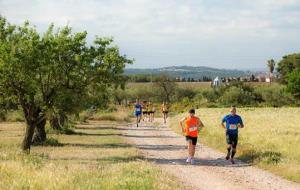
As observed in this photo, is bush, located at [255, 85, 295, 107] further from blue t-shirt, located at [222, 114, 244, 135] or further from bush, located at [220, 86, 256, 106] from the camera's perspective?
blue t-shirt, located at [222, 114, 244, 135]

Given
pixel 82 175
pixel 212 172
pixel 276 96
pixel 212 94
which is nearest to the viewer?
pixel 82 175

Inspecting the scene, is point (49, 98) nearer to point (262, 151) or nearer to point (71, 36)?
point (71, 36)

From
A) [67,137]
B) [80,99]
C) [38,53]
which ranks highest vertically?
[38,53]

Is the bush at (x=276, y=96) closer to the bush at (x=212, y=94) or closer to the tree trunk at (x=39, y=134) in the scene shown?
the bush at (x=212, y=94)

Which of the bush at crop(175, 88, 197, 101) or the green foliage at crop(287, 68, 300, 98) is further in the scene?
the bush at crop(175, 88, 197, 101)

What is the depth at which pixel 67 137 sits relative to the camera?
114ft

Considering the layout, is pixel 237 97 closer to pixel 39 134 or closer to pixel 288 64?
pixel 288 64

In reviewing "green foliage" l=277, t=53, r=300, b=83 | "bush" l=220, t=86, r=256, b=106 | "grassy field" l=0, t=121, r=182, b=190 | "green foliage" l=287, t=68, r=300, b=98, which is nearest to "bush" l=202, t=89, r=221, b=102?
"bush" l=220, t=86, r=256, b=106

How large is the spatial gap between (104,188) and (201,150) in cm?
1319

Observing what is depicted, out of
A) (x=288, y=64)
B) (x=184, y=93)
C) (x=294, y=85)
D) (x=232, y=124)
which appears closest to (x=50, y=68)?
(x=232, y=124)

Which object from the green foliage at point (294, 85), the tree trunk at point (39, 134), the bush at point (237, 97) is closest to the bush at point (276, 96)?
the green foliage at point (294, 85)

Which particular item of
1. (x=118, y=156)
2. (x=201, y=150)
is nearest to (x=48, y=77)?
(x=118, y=156)

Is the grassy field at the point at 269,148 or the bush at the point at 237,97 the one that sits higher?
the bush at the point at 237,97

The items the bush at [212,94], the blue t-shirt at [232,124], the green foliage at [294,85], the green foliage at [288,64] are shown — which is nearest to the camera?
the blue t-shirt at [232,124]
